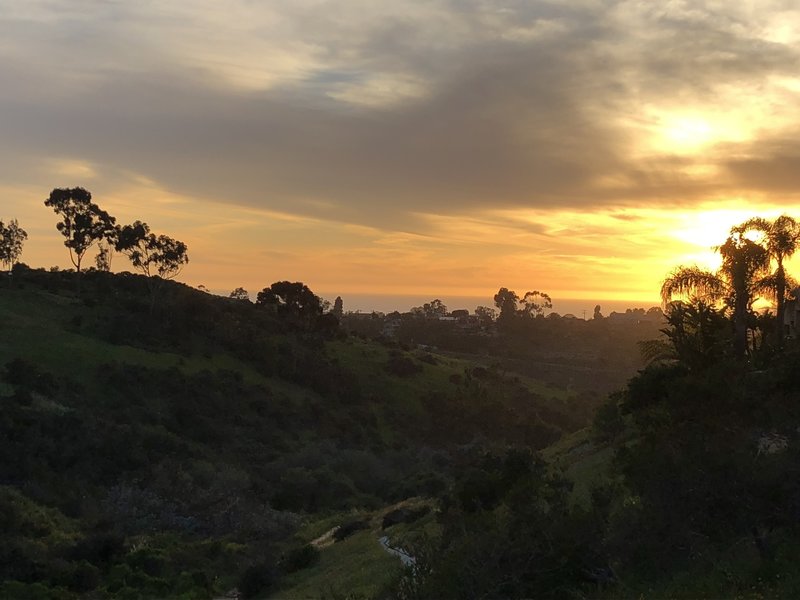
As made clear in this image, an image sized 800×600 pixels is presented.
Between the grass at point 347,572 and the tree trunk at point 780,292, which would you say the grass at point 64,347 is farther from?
the tree trunk at point 780,292

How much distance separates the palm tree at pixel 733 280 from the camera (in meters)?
21.9

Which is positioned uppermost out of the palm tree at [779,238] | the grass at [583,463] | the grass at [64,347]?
the palm tree at [779,238]

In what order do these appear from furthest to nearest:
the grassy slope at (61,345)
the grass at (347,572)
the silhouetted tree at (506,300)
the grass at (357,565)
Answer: the silhouetted tree at (506,300), the grassy slope at (61,345), the grass at (357,565), the grass at (347,572)

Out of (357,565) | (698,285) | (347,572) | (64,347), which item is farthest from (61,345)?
(698,285)

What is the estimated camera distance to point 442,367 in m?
78.2

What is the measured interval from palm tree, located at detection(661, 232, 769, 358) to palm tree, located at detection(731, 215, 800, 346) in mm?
424

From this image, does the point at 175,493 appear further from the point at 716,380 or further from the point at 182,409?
the point at 716,380

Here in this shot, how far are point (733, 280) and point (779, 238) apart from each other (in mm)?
2119

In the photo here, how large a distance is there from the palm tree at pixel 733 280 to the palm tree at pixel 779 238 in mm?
424

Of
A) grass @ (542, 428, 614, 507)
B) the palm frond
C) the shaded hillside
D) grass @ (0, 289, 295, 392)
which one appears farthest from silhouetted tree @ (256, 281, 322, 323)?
the palm frond

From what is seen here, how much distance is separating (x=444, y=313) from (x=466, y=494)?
162 meters

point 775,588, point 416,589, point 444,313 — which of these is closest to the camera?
point 775,588

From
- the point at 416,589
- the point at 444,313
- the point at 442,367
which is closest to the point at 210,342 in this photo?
the point at 442,367

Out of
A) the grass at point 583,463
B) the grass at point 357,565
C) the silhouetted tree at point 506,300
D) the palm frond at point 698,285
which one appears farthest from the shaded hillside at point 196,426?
the silhouetted tree at point 506,300
